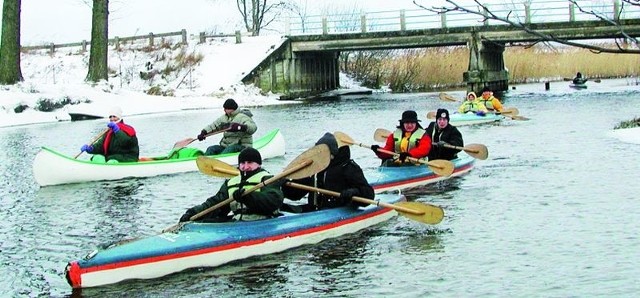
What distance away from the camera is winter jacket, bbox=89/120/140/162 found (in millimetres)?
16094

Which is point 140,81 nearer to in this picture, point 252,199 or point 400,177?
point 400,177

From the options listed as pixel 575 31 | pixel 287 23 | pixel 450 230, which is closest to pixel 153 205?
pixel 450 230

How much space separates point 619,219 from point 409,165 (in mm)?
3902

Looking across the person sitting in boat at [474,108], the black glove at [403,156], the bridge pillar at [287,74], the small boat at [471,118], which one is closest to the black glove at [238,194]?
the black glove at [403,156]

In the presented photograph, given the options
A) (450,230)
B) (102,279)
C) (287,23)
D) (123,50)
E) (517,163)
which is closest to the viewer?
(102,279)

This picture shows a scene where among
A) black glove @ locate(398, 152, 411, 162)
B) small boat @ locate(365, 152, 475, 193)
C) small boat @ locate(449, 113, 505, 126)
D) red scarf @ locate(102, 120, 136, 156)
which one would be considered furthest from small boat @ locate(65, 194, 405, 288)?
small boat @ locate(449, 113, 505, 126)

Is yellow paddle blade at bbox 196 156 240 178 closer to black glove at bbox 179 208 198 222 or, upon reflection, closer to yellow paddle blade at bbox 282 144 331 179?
yellow paddle blade at bbox 282 144 331 179

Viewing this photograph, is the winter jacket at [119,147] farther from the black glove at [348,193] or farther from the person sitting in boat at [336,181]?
the black glove at [348,193]

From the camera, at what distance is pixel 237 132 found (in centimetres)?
1705

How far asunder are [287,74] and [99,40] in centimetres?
1019

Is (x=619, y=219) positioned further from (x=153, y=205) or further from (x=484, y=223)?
(x=153, y=205)

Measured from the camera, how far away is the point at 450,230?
35.7 feet

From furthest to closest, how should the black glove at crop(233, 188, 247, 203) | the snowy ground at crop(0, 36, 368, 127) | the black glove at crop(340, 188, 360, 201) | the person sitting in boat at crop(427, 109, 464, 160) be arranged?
the snowy ground at crop(0, 36, 368, 127) → the person sitting in boat at crop(427, 109, 464, 160) → the black glove at crop(340, 188, 360, 201) → the black glove at crop(233, 188, 247, 203)

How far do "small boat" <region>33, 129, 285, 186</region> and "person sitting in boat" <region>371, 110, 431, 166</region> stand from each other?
332cm
